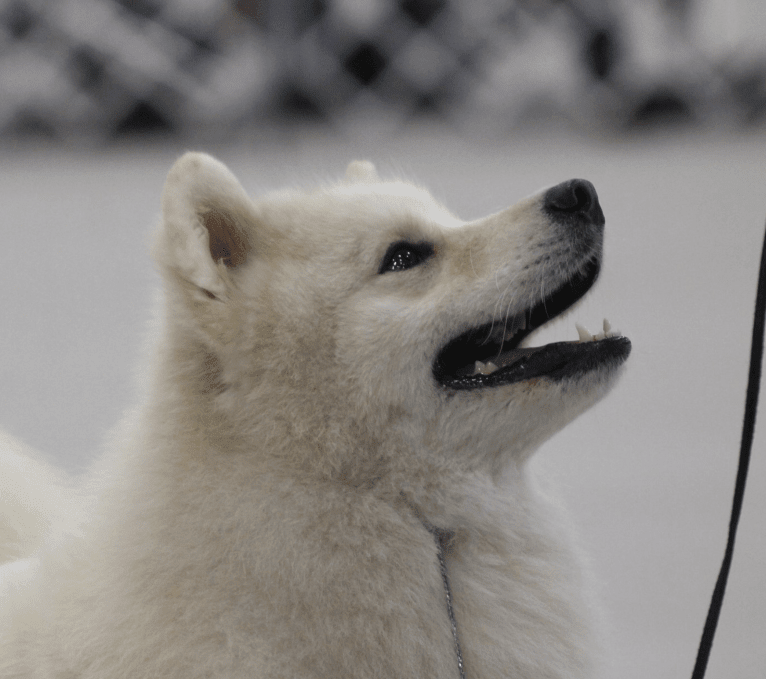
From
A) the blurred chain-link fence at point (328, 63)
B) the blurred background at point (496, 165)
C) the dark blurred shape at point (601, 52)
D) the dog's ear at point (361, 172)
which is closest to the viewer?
the dog's ear at point (361, 172)

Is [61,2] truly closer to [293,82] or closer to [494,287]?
[293,82]

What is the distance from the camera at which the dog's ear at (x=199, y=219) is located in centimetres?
105

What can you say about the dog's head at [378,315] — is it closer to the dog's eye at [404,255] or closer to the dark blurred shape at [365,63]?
the dog's eye at [404,255]

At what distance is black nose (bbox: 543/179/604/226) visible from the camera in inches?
46.2

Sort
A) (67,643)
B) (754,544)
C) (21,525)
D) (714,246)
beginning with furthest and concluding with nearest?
(714,246)
(754,544)
(21,525)
(67,643)

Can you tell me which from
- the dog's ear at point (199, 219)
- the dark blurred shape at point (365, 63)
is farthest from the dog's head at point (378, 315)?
the dark blurred shape at point (365, 63)

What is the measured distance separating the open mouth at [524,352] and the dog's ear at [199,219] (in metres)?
0.32

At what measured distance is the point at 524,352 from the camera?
1.15 metres

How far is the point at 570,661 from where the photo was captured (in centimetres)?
108

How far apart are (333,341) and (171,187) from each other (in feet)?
0.93

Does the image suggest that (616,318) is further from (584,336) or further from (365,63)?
(365,63)

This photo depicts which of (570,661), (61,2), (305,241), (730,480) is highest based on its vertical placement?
(61,2)

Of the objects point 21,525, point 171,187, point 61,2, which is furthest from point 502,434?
point 61,2

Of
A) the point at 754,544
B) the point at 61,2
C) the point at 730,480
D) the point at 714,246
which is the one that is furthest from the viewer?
the point at 61,2
